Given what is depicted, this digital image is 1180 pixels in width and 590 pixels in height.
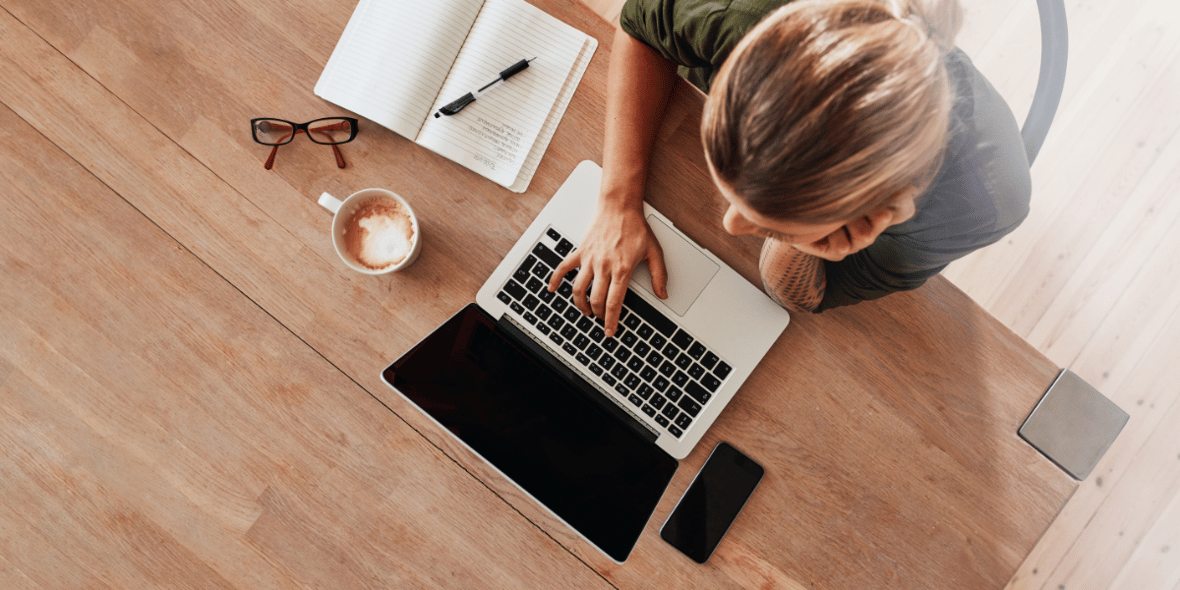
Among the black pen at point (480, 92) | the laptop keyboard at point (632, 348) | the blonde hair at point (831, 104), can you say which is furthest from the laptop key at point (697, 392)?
the black pen at point (480, 92)

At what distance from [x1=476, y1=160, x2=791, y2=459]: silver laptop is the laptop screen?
0.04 meters

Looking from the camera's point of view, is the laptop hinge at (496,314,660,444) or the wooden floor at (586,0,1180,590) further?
the wooden floor at (586,0,1180,590)

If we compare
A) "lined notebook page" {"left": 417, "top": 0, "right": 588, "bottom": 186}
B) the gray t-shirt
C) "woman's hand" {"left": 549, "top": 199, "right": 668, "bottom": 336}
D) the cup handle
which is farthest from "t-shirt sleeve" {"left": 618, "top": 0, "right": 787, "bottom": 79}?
the cup handle

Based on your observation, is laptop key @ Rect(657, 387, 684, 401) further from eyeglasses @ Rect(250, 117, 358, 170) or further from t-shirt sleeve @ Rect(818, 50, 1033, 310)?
eyeglasses @ Rect(250, 117, 358, 170)

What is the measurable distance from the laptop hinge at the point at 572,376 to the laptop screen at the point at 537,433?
0.04 ft

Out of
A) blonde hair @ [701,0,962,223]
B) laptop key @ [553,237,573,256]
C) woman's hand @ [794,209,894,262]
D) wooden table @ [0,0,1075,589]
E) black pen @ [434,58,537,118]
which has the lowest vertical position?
wooden table @ [0,0,1075,589]

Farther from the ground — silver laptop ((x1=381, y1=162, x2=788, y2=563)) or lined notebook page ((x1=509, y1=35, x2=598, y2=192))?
lined notebook page ((x1=509, y1=35, x2=598, y2=192))

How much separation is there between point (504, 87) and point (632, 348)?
0.41 meters

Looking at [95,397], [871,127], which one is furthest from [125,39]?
[871,127]

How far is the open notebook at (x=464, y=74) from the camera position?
829 millimetres

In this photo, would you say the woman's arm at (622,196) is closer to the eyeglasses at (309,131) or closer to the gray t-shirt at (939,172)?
the gray t-shirt at (939,172)

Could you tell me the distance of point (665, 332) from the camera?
2.70 ft

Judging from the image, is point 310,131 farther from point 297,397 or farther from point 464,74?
point 297,397

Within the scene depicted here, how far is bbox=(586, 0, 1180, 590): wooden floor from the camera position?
4.87 ft
